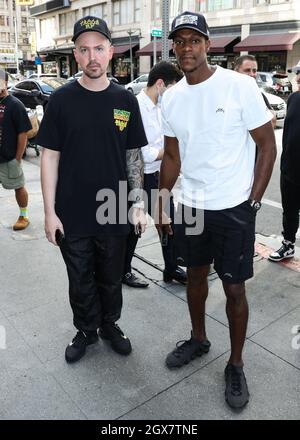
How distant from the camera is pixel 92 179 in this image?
8.16ft

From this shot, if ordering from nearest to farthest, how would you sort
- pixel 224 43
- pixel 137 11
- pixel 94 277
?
pixel 94 277
pixel 224 43
pixel 137 11

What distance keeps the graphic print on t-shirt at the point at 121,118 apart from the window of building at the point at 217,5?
30370mm

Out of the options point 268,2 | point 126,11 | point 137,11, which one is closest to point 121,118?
point 268,2

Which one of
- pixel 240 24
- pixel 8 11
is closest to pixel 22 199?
pixel 240 24

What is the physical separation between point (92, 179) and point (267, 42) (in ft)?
89.7

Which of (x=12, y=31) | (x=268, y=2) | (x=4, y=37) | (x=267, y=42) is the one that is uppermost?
(x=12, y=31)

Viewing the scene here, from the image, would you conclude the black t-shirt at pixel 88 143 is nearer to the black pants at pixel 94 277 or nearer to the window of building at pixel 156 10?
the black pants at pixel 94 277

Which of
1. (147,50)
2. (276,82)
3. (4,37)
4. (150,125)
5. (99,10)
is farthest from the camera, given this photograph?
(4,37)

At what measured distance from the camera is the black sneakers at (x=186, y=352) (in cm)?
264

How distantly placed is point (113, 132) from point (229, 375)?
156cm

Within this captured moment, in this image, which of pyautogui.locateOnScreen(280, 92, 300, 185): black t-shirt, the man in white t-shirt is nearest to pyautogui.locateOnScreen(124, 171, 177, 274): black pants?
the man in white t-shirt

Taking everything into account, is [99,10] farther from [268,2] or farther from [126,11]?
[268,2]

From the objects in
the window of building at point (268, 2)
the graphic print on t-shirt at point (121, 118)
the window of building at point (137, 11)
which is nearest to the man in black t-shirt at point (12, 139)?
the graphic print on t-shirt at point (121, 118)
